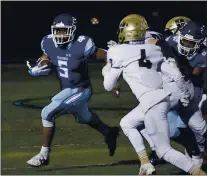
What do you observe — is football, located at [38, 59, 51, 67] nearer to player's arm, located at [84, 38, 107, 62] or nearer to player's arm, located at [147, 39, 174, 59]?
player's arm, located at [84, 38, 107, 62]

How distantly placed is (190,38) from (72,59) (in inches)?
53.3

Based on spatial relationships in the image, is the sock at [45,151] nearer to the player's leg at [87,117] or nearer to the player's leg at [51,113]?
the player's leg at [51,113]

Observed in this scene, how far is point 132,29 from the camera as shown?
6.19 meters

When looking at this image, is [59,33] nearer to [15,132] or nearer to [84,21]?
[15,132]

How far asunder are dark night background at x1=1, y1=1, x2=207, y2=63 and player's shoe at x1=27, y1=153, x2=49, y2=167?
54.0 feet

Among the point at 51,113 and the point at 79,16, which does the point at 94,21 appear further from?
the point at 51,113

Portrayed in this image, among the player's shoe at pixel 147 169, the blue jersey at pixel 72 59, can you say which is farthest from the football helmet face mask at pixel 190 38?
the player's shoe at pixel 147 169

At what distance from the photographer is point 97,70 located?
17.6 metres

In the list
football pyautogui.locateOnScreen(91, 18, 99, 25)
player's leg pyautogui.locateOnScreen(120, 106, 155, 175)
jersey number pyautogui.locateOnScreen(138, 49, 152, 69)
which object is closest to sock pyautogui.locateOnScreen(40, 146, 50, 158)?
player's leg pyautogui.locateOnScreen(120, 106, 155, 175)

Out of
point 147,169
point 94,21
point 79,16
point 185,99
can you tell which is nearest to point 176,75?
point 185,99

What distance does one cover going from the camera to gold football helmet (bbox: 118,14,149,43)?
242 inches

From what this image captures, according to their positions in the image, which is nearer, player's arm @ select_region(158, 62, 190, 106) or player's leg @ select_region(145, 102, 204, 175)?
player's leg @ select_region(145, 102, 204, 175)

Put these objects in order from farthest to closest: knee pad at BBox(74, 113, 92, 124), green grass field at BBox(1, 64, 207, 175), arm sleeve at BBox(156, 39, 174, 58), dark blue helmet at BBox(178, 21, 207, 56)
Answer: knee pad at BBox(74, 113, 92, 124) < green grass field at BBox(1, 64, 207, 175) < dark blue helmet at BBox(178, 21, 207, 56) < arm sleeve at BBox(156, 39, 174, 58)

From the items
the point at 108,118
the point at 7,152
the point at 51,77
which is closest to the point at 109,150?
the point at 7,152
